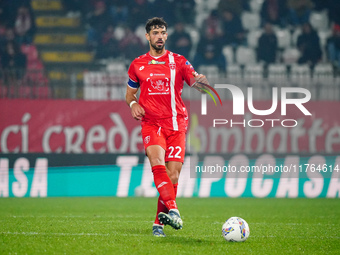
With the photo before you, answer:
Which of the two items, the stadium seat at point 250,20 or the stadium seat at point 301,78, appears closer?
the stadium seat at point 301,78

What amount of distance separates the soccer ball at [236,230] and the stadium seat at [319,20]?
1394 centimetres

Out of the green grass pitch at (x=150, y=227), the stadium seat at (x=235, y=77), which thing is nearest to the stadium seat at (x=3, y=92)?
the green grass pitch at (x=150, y=227)

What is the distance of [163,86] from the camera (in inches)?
239

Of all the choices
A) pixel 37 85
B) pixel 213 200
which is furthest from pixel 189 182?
pixel 37 85

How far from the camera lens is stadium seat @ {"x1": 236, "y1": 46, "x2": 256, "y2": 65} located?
55.6 feet

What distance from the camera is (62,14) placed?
721 inches

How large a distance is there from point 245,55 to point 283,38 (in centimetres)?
139

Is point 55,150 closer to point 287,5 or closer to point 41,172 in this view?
point 41,172

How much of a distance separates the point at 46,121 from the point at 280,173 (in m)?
5.13

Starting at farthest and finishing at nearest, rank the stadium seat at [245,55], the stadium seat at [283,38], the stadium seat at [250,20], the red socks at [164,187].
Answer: the stadium seat at [250,20], the stadium seat at [283,38], the stadium seat at [245,55], the red socks at [164,187]

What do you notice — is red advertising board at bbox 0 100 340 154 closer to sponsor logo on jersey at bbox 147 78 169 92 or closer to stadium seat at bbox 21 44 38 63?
stadium seat at bbox 21 44 38 63

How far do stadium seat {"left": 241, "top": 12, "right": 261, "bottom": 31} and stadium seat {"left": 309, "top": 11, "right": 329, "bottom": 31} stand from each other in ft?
5.63

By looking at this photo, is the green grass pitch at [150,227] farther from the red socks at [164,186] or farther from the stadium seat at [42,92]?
the stadium seat at [42,92]

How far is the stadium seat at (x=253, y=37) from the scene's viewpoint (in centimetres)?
1753
